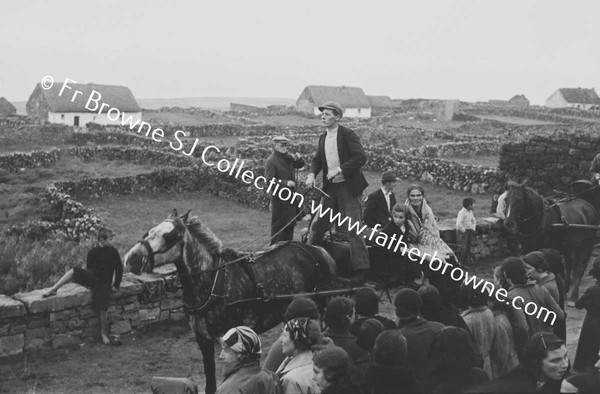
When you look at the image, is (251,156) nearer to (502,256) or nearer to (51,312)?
(502,256)

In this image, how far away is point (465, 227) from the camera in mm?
12477

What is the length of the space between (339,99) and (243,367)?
72990 mm

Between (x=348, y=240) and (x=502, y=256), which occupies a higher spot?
→ (x=348, y=240)

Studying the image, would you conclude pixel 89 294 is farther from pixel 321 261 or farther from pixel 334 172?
pixel 334 172

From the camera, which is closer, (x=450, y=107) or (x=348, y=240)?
(x=348, y=240)

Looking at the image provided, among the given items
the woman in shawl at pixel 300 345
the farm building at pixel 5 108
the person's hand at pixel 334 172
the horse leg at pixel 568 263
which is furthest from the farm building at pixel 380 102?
the woman in shawl at pixel 300 345

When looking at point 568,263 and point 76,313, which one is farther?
point 568,263

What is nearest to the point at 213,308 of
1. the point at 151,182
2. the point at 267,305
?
the point at 267,305

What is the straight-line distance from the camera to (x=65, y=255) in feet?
38.3

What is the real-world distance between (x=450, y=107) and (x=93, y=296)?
55923mm

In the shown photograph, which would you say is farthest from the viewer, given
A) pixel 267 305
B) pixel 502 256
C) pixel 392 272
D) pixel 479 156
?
pixel 479 156

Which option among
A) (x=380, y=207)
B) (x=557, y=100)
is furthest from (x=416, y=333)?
(x=557, y=100)

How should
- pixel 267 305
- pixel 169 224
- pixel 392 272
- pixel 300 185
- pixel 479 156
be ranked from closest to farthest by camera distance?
pixel 169 224 → pixel 267 305 → pixel 392 272 → pixel 300 185 → pixel 479 156

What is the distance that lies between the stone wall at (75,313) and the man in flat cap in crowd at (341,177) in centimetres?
→ 244
